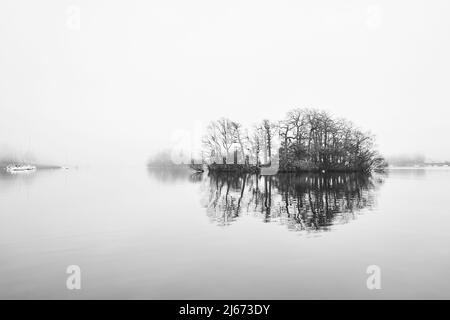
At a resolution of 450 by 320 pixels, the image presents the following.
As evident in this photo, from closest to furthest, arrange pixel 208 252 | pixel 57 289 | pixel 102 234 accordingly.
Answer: pixel 57 289 < pixel 208 252 < pixel 102 234

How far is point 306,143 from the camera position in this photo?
102m

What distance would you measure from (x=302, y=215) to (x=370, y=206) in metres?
8.22

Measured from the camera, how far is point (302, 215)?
2258cm

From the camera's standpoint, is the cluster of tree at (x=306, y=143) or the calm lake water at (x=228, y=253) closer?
the calm lake water at (x=228, y=253)

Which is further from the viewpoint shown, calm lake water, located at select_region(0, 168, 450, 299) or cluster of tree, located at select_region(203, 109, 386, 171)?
cluster of tree, located at select_region(203, 109, 386, 171)

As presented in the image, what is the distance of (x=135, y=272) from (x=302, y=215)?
1405 centimetres

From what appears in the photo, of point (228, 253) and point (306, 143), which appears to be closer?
point (228, 253)

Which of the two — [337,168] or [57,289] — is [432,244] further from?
[337,168]

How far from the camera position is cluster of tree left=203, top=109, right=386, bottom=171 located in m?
97.2

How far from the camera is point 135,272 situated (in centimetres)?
1145

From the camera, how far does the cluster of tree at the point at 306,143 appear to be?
97.2 m
